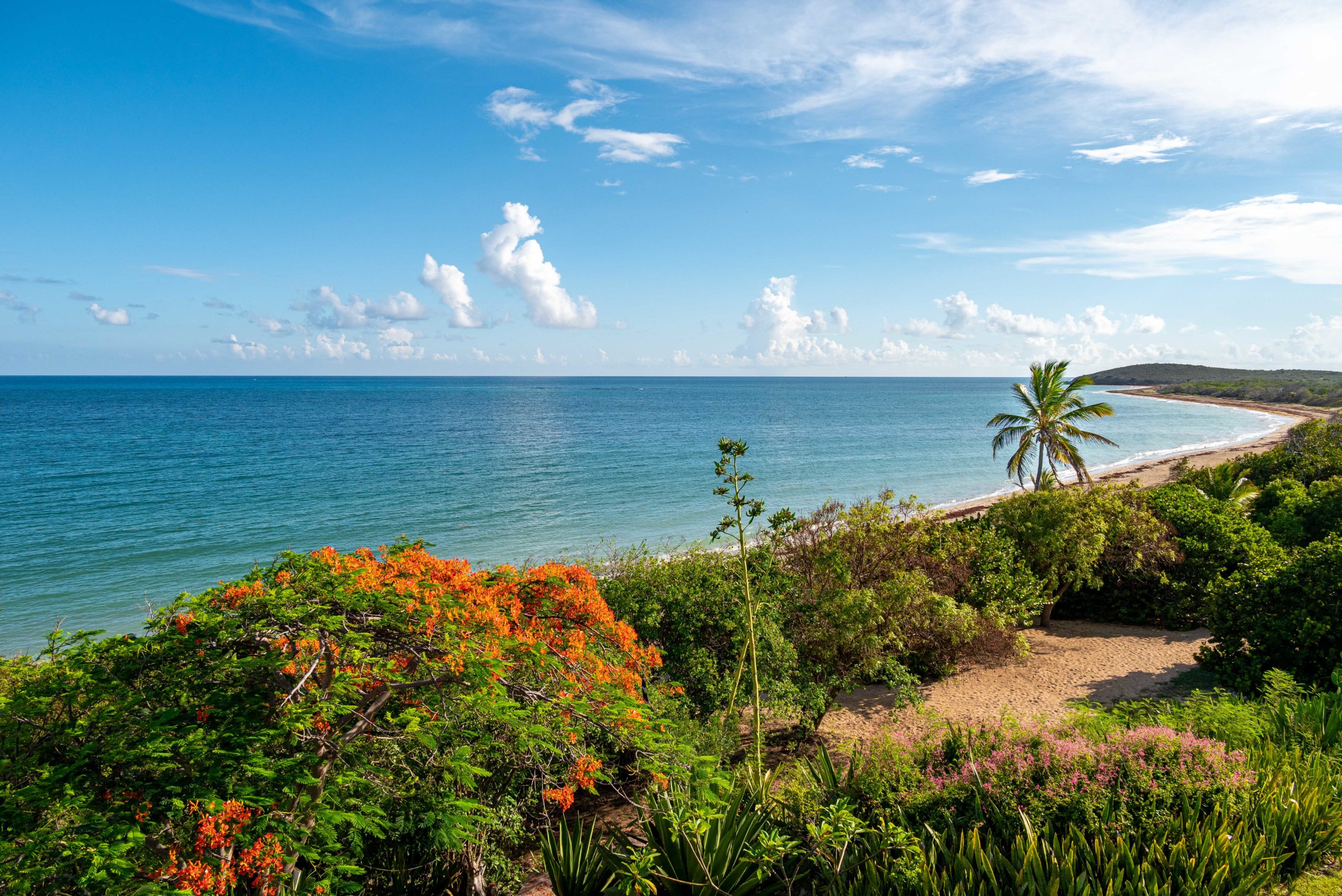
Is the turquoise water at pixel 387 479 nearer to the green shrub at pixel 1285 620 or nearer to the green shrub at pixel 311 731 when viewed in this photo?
the green shrub at pixel 311 731

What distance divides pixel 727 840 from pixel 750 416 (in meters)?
86.0

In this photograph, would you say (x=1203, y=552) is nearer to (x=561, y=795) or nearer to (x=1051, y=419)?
(x=1051, y=419)

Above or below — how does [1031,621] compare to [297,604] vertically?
below

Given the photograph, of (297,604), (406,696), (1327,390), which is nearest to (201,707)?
(297,604)

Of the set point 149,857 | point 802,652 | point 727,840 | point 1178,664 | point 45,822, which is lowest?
point 1178,664

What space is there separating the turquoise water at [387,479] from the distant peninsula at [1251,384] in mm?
15576

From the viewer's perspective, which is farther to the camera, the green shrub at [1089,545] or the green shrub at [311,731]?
the green shrub at [1089,545]

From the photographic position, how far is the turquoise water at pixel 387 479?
20.6m

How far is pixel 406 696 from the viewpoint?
16.3 feet

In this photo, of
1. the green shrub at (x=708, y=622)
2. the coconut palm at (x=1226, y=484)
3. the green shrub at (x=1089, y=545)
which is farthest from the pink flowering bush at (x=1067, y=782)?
the coconut palm at (x=1226, y=484)

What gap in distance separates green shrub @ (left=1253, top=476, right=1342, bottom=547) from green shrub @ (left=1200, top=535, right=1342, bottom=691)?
560 cm

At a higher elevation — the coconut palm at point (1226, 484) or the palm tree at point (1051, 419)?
the palm tree at point (1051, 419)

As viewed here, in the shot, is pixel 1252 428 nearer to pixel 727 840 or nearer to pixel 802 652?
pixel 802 652

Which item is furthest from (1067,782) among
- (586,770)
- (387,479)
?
(387,479)
